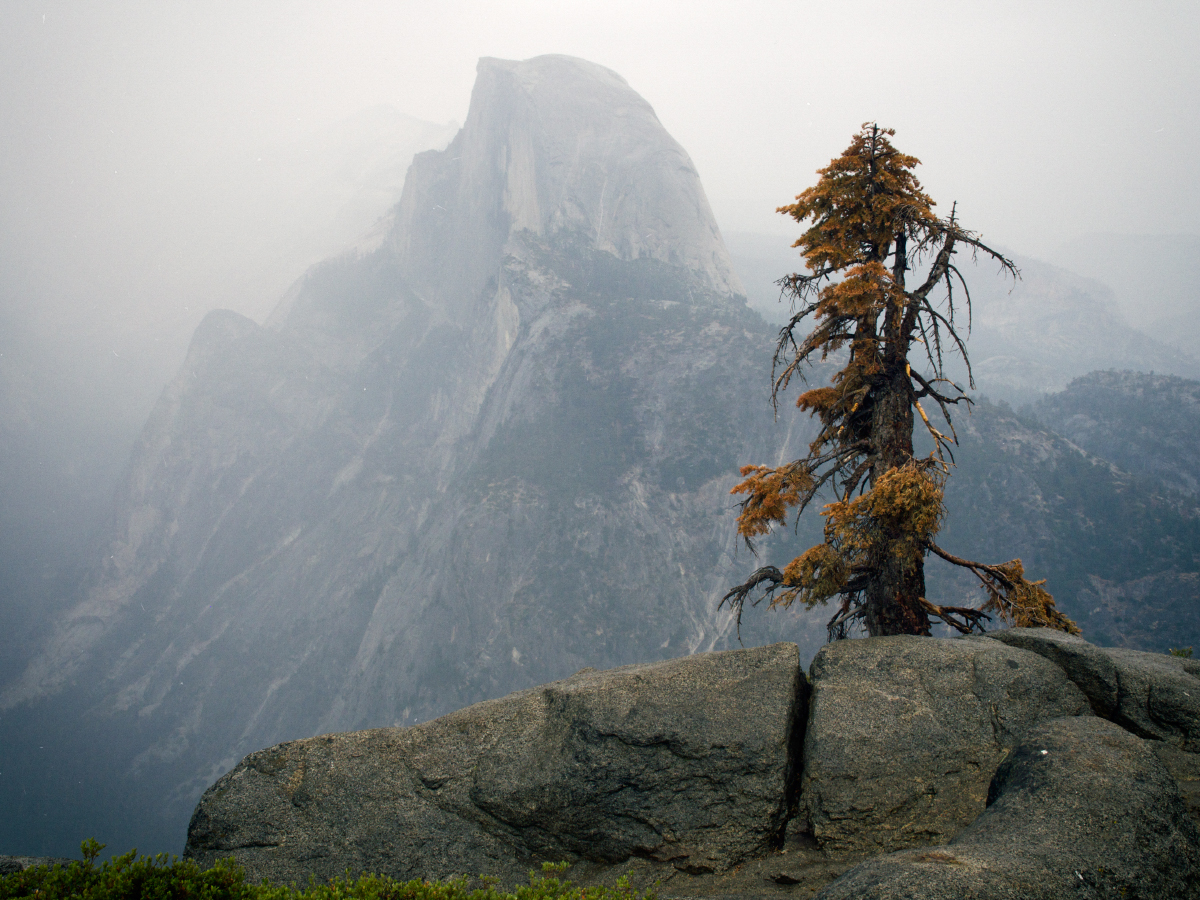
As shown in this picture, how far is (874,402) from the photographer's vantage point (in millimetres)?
11789

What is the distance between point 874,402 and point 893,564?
3203 millimetres

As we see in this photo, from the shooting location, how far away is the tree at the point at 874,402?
34.4 ft

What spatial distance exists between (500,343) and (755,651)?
143m

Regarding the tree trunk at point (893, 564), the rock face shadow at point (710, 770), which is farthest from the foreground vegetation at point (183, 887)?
the tree trunk at point (893, 564)

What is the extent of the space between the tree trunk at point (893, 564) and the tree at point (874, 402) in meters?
0.02

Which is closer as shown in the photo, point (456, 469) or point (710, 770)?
point (710, 770)

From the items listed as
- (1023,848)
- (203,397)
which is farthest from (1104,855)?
(203,397)

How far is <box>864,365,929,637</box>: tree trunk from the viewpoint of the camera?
424 inches

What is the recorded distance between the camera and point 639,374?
12275 centimetres

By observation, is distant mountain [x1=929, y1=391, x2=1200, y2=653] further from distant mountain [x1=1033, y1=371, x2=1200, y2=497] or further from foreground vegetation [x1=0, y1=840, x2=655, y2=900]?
foreground vegetation [x1=0, y1=840, x2=655, y2=900]

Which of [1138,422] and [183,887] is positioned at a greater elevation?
[1138,422]

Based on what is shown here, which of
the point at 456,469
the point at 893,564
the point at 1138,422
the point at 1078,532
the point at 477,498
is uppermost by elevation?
the point at 456,469

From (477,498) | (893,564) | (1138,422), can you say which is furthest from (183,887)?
(1138,422)

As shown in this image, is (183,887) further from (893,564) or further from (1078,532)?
(1078,532)
